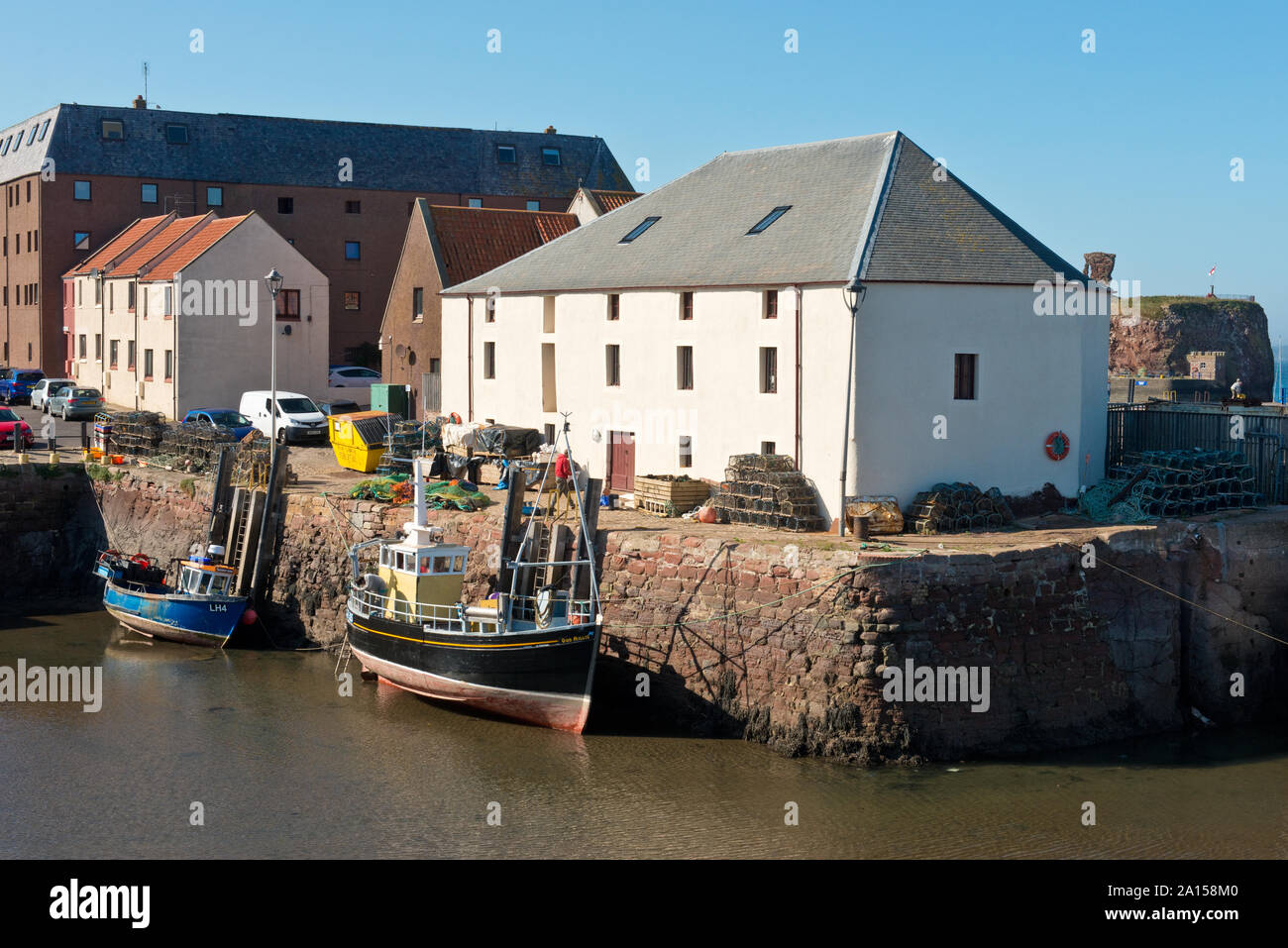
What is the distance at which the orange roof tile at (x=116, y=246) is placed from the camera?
58.6 metres

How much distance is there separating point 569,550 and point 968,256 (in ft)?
34.8

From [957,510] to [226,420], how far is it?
24.2 metres

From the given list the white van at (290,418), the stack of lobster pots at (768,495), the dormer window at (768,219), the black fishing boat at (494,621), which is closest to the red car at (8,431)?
the white van at (290,418)

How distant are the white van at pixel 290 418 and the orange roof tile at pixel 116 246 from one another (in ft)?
60.0

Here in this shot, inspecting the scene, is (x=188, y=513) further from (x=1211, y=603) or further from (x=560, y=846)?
(x=1211, y=603)

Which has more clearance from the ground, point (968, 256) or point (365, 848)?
point (968, 256)

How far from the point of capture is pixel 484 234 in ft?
157

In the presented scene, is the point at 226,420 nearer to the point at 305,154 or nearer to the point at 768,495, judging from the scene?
the point at 768,495

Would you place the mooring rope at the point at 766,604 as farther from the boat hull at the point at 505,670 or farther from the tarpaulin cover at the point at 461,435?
the tarpaulin cover at the point at 461,435

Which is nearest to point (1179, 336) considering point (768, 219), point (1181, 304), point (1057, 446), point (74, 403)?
point (1181, 304)

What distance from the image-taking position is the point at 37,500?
125ft

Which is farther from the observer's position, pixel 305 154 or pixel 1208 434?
pixel 305 154

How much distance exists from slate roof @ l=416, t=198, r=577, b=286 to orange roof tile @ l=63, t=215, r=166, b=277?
56.9ft
